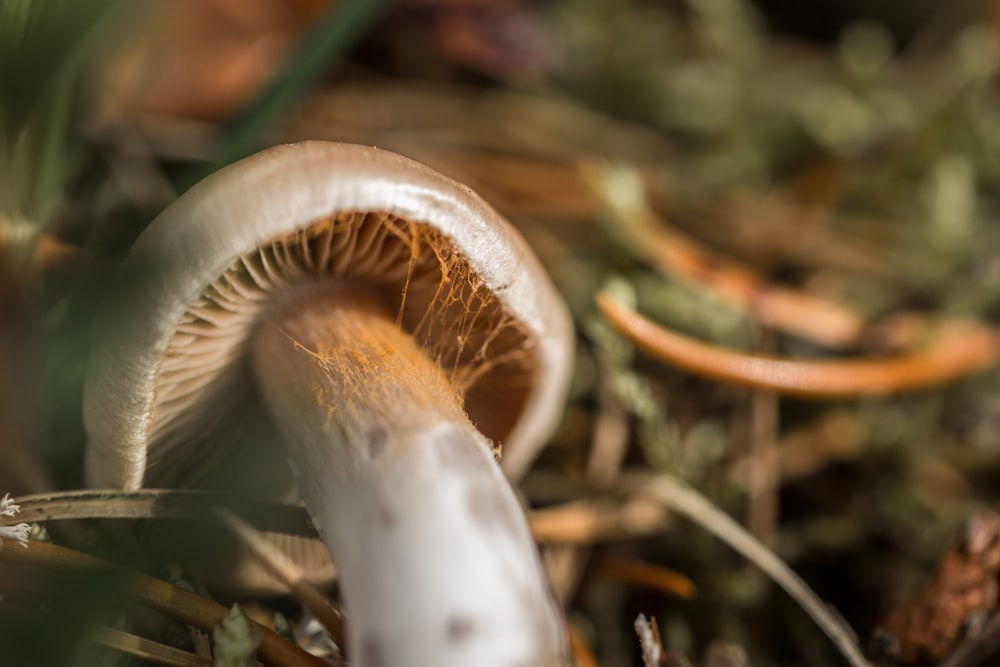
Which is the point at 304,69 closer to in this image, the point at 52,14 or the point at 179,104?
the point at 52,14

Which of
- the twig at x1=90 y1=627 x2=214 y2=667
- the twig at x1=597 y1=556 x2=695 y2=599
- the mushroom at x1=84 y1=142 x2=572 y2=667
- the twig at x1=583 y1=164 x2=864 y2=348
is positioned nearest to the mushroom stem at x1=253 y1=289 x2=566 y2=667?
the mushroom at x1=84 y1=142 x2=572 y2=667

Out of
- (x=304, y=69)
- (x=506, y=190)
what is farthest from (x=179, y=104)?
(x=506, y=190)

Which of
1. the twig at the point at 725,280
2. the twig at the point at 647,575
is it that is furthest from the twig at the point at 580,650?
the twig at the point at 725,280

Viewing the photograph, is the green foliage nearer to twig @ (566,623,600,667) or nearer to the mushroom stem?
the mushroom stem

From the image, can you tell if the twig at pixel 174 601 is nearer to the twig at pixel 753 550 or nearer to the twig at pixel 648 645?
the twig at pixel 648 645

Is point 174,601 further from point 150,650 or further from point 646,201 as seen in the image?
point 646,201

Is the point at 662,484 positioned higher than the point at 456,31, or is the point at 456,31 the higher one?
the point at 456,31
